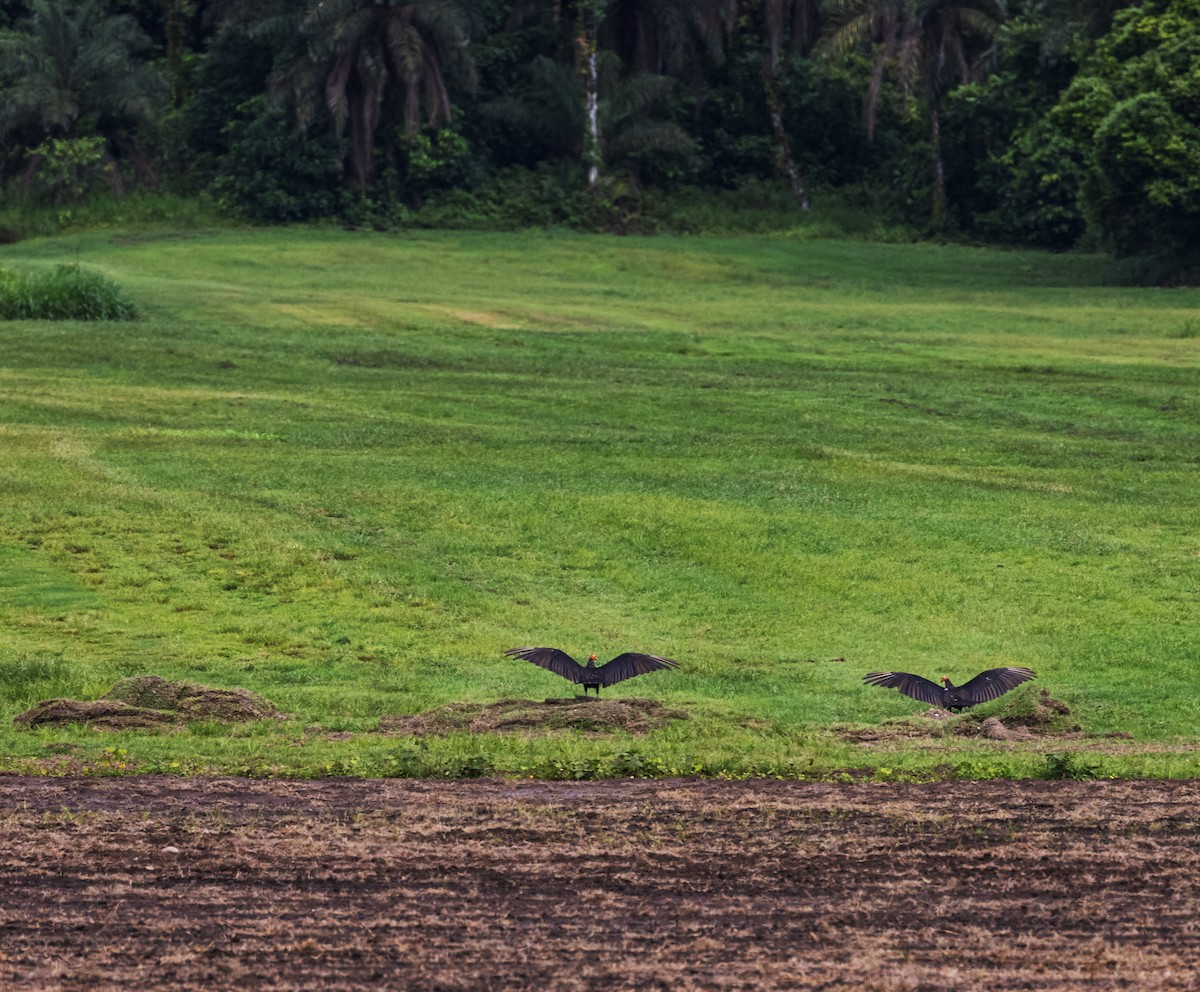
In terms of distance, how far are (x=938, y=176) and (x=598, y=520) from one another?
4117 cm

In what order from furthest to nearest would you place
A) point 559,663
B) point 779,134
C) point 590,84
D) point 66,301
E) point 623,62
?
point 779,134 → point 623,62 → point 590,84 → point 66,301 → point 559,663

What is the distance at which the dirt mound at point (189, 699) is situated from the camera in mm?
15125

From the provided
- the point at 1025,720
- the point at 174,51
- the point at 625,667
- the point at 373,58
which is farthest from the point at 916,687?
the point at 174,51

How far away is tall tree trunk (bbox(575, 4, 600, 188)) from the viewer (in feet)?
195

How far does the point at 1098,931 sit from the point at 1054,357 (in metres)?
29.4

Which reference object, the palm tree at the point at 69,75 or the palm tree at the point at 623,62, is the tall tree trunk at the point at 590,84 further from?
the palm tree at the point at 69,75

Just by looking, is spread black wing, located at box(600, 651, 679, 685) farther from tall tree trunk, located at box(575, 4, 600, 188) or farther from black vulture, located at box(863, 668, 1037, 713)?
tall tree trunk, located at box(575, 4, 600, 188)

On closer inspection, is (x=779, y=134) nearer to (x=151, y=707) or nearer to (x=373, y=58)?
(x=373, y=58)

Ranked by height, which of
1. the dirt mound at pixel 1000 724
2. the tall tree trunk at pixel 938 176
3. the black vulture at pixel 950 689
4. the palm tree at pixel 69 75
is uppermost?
the palm tree at pixel 69 75

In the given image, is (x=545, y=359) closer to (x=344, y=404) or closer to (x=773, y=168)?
(x=344, y=404)

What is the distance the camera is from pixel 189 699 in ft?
49.9

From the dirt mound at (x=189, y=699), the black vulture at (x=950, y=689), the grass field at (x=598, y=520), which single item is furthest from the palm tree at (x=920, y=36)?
the dirt mound at (x=189, y=699)

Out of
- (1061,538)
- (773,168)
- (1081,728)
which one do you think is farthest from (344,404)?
(773,168)

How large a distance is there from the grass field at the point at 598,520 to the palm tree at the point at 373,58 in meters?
12.2
